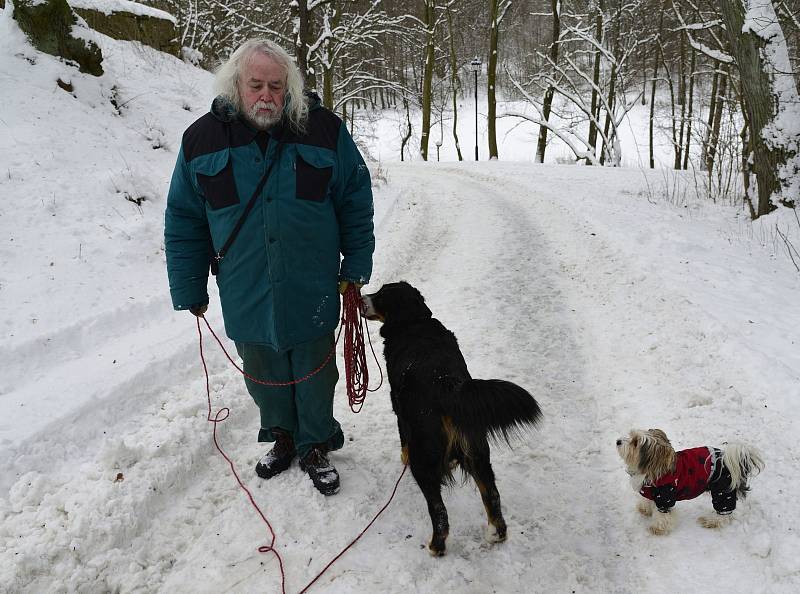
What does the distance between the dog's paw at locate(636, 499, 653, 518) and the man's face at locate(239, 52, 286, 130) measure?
282cm

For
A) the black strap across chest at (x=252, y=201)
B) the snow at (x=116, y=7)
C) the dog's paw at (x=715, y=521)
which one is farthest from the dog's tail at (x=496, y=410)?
the snow at (x=116, y=7)

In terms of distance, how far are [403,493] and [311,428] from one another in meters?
0.69

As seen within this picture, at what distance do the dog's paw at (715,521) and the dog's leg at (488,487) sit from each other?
101cm

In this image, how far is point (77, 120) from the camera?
793cm

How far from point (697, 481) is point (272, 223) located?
2.47m

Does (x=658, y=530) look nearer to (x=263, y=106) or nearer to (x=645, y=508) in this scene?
(x=645, y=508)

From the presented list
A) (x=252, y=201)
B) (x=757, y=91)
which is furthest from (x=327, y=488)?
(x=757, y=91)

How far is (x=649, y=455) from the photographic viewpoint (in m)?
2.49

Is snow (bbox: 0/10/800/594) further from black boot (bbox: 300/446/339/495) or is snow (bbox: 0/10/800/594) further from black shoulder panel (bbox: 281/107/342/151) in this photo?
black shoulder panel (bbox: 281/107/342/151)

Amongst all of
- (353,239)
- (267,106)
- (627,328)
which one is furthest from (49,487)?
(627,328)

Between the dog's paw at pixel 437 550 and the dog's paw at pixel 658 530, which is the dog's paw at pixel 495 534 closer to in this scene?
the dog's paw at pixel 437 550

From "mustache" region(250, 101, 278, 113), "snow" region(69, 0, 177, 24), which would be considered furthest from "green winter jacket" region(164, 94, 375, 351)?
"snow" region(69, 0, 177, 24)

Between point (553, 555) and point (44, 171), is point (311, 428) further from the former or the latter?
point (44, 171)

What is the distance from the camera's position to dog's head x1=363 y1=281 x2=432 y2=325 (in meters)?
3.09
